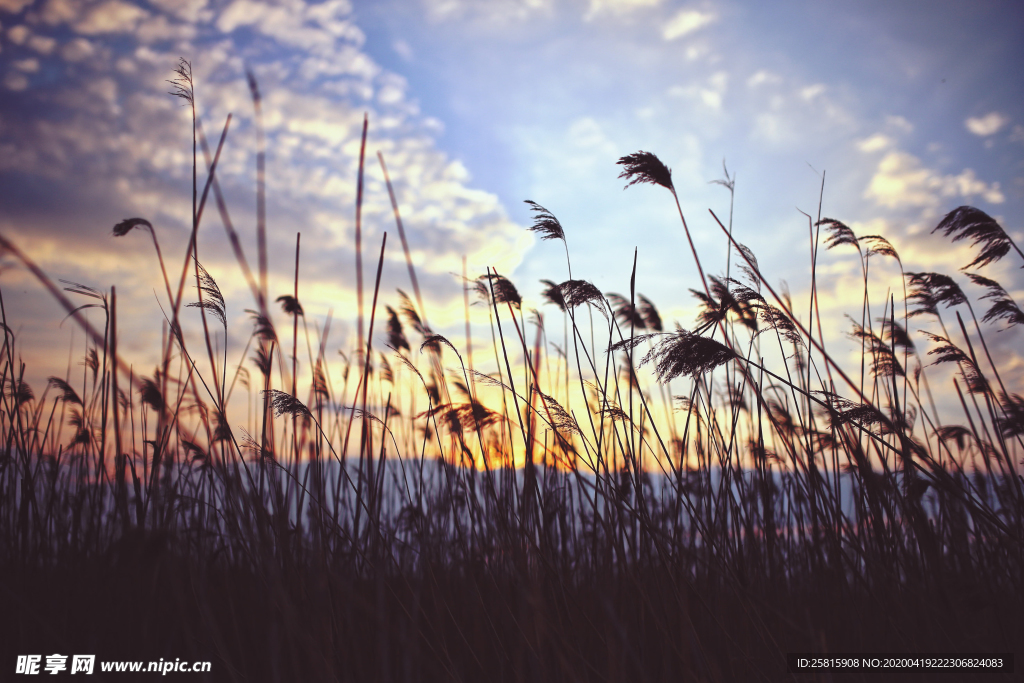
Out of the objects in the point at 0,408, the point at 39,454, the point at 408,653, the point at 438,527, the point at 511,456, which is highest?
the point at 0,408

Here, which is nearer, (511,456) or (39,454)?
(511,456)

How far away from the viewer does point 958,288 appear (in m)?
2.84

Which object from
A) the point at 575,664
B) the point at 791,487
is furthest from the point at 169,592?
the point at 791,487

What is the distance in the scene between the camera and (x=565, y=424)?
1.97 m

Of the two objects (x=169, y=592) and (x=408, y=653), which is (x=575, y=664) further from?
(x=169, y=592)

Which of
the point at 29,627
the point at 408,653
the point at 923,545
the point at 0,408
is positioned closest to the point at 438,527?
the point at 408,653

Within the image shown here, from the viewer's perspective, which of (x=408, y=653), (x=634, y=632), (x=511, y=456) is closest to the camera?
(x=408, y=653)

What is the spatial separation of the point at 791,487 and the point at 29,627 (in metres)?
4.13

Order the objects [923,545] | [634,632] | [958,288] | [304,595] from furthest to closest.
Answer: [958,288]
[634,632]
[923,545]
[304,595]

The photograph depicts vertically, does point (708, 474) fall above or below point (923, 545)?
above

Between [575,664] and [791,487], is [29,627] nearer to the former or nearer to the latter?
[575,664]

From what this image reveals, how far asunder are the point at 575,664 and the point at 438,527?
3.79 ft

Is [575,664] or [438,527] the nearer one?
[575,664]

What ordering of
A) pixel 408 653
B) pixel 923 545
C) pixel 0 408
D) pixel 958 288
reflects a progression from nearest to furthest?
pixel 408 653 → pixel 923 545 → pixel 0 408 → pixel 958 288
